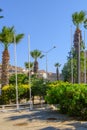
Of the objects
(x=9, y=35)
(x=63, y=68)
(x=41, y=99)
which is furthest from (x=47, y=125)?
(x=63, y=68)

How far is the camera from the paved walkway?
15.9 m

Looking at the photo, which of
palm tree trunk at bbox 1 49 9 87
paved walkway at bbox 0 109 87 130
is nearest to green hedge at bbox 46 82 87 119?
paved walkway at bbox 0 109 87 130

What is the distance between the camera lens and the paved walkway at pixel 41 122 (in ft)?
52.0

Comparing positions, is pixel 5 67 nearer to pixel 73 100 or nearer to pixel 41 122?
pixel 73 100

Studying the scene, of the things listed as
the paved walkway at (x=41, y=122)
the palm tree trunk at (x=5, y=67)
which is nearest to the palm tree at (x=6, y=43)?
the palm tree trunk at (x=5, y=67)

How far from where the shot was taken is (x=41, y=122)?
17.0 metres

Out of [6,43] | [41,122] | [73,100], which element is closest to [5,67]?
[6,43]

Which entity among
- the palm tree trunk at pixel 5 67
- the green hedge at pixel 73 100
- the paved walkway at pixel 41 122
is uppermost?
the palm tree trunk at pixel 5 67

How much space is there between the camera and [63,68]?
2488 inches

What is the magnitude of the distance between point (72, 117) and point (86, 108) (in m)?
0.96

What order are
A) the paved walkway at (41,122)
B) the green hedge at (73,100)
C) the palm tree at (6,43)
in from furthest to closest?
the palm tree at (6,43), the green hedge at (73,100), the paved walkway at (41,122)

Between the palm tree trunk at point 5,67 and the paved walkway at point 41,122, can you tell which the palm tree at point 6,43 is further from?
the paved walkway at point 41,122

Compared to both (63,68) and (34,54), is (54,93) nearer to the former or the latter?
(63,68)

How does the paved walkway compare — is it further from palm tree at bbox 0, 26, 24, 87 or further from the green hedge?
palm tree at bbox 0, 26, 24, 87
